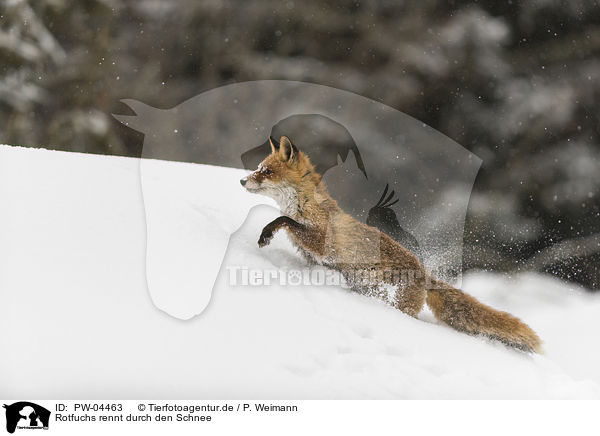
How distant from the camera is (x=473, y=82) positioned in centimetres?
425

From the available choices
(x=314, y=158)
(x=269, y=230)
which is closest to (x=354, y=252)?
(x=269, y=230)

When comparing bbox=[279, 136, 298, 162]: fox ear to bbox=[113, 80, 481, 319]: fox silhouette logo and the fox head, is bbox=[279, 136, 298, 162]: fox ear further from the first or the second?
bbox=[113, 80, 481, 319]: fox silhouette logo

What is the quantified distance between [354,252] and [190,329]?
2.54 ft

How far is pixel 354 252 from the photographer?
1946 mm

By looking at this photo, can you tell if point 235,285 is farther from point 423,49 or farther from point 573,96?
point 573,96

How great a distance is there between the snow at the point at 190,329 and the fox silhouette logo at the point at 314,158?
10cm

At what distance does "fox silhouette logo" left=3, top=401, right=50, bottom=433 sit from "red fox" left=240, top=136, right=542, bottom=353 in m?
0.95

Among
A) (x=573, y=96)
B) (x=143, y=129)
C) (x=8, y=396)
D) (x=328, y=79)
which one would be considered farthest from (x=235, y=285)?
(x=573, y=96)

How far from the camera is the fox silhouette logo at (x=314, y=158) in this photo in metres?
2.20

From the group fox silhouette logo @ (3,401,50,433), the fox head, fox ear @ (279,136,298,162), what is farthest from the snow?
fox ear @ (279,136,298,162)

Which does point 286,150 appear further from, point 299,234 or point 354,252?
point 354,252

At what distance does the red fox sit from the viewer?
1.92 meters

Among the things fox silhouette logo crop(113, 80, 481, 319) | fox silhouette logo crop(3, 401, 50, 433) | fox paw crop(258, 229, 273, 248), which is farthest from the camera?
fox silhouette logo crop(113, 80, 481, 319)

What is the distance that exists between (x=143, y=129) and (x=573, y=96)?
3.71 m
